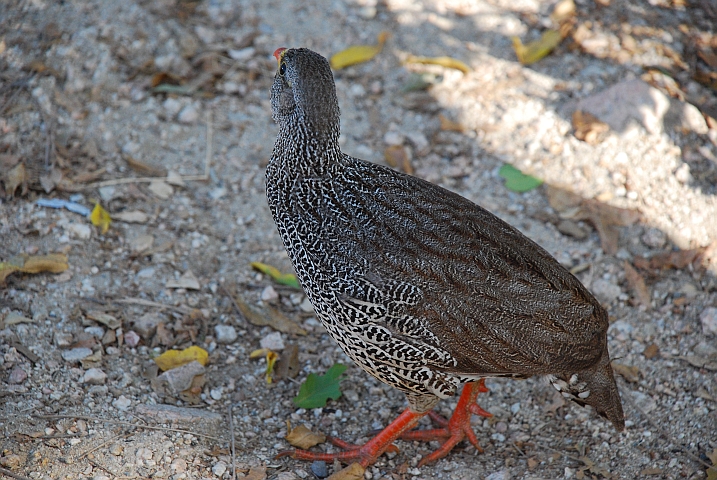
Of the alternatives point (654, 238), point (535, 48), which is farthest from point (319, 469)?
point (535, 48)

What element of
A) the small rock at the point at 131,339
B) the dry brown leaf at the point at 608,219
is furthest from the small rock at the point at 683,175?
the small rock at the point at 131,339

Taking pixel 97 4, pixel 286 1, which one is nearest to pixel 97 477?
pixel 97 4

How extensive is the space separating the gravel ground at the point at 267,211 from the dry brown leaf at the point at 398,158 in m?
0.12

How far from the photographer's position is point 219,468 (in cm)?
364

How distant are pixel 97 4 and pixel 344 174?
3486 mm

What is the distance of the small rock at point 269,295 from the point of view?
477 cm

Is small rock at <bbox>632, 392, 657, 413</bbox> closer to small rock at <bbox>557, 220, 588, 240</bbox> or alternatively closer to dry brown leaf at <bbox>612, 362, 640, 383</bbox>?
dry brown leaf at <bbox>612, 362, 640, 383</bbox>

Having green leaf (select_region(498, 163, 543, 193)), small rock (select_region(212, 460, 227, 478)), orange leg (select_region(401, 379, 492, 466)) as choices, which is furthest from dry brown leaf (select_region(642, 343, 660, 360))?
small rock (select_region(212, 460, 227, 478))

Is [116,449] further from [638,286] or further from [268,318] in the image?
[638,286]

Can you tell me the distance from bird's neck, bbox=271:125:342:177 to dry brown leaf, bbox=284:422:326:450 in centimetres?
149

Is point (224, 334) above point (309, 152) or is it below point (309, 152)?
below

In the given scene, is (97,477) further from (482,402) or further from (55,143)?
(55,143)

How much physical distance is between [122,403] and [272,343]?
1.04m

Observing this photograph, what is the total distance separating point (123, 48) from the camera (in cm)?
579
